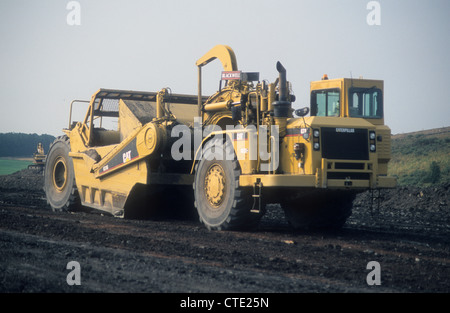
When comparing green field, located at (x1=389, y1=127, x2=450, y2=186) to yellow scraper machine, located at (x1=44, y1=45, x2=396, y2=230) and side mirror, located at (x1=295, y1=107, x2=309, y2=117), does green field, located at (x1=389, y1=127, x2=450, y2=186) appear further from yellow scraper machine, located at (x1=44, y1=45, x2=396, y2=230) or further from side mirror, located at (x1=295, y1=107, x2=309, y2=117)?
side mirror, located at (x1=295, y1=107, x2=309, y2=117)

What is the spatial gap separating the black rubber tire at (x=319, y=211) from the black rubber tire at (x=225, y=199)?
1215mm

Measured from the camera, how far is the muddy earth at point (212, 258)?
621 cm

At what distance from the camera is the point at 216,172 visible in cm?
1110

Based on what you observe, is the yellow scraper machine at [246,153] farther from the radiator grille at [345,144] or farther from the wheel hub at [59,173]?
the wheel hub at [59,173]

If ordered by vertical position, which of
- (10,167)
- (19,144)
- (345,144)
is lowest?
(10,167)

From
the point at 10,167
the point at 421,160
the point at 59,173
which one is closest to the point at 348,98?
the point at 59,173

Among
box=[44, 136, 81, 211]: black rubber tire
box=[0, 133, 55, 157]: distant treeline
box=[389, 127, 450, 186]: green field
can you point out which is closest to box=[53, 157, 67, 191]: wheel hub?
box=[44, 136, 81, 211]: black rubber tire

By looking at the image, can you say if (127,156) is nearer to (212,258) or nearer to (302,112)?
(302,112)

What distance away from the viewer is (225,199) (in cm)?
1085

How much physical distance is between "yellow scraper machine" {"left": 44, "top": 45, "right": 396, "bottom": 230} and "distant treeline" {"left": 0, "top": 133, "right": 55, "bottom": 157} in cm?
7978

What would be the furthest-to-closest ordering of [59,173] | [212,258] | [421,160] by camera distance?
[421,160] < [59,173] < [212,258]

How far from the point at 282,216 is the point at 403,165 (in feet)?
95.0

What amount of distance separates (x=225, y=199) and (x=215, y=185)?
15.1 inches

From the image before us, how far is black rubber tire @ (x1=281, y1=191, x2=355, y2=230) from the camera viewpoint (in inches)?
460
